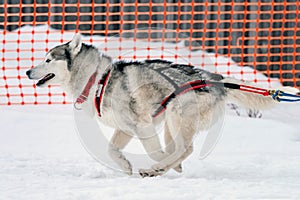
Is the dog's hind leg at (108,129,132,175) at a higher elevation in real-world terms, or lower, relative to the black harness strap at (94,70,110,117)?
lower

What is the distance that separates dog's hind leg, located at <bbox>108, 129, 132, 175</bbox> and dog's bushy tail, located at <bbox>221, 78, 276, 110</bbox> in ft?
3.19

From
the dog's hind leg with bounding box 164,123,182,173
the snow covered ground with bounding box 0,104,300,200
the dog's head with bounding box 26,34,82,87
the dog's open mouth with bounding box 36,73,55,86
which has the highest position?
the dog's head with bounding box 26,34,82,87

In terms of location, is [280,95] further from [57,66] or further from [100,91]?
[57,66]

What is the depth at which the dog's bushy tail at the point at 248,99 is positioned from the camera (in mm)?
4691

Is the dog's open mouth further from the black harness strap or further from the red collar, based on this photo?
the black harness strap

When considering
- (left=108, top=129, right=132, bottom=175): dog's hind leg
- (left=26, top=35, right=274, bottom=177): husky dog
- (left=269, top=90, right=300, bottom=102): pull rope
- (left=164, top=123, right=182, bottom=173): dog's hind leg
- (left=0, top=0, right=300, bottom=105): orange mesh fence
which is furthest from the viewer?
(left=0, top=0, right=300, bottom=105): orange mesh fence

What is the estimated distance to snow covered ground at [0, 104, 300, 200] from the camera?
3.89m

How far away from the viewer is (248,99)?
4.72 m

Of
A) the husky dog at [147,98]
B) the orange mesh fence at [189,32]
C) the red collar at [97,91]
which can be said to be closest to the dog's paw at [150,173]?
the husky dog at [147,98]

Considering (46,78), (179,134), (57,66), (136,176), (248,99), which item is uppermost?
(57,66)

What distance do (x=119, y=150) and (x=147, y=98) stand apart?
21.4 inches

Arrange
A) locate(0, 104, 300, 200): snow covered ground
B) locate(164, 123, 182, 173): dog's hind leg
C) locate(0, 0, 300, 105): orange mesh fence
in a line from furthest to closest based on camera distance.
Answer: locate(0, 0, 300, 105): orange mesh fence, locate(164, 123, 182, 173): dog's hind leg, locate(0, 104, 300, 200): snow covered ground

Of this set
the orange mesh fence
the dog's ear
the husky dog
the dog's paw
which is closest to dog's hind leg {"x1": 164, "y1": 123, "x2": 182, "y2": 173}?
the husky dog

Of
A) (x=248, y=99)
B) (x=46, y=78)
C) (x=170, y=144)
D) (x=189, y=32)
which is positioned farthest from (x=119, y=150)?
(x=189, y=32)
